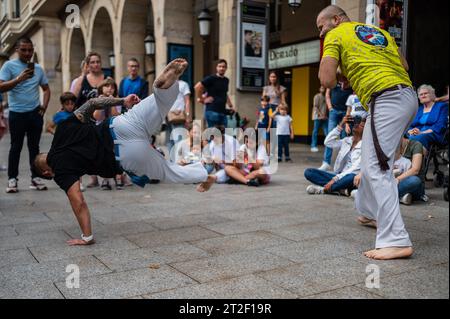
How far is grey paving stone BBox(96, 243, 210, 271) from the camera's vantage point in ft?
11.2

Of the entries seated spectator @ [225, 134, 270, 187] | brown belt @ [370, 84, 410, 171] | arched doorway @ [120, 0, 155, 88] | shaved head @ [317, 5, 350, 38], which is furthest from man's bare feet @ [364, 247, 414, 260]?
arched doorway @ [120, 0, 155, 88]

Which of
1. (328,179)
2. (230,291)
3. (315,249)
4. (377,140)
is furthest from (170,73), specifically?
(328,179)

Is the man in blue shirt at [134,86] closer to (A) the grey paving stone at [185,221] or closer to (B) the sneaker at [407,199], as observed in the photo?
(A) the grey paving stone at [185,221]

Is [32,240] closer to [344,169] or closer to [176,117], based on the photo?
[344,169]

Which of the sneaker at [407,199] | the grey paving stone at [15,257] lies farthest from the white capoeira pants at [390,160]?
the grey paving stone at [15,257]

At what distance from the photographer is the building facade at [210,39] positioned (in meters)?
11.1

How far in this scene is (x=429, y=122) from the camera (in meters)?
6.83

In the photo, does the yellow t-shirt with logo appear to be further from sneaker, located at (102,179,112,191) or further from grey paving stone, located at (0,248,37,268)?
sneaker, located at (102,179,112,191)

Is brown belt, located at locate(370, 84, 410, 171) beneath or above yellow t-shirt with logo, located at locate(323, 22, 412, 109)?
beneath

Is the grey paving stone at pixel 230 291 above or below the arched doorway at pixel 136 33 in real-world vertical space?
below

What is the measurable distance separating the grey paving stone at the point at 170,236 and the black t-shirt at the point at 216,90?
482cm

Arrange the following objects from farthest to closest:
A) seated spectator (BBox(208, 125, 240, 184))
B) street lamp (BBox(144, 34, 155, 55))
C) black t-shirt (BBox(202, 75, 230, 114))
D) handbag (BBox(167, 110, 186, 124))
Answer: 1. street lamp (BBox(144, 34, 155, 55))
2. black t-shirt (BBox(202, 75, 230, 114))
3. handbag (BBox(167, 110, 186, 124))
4. seated spectator (BBox(208, 125, 240, 184))

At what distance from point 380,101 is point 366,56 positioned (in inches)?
13.8

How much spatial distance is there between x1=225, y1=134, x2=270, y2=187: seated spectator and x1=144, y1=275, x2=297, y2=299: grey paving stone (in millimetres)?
4366
